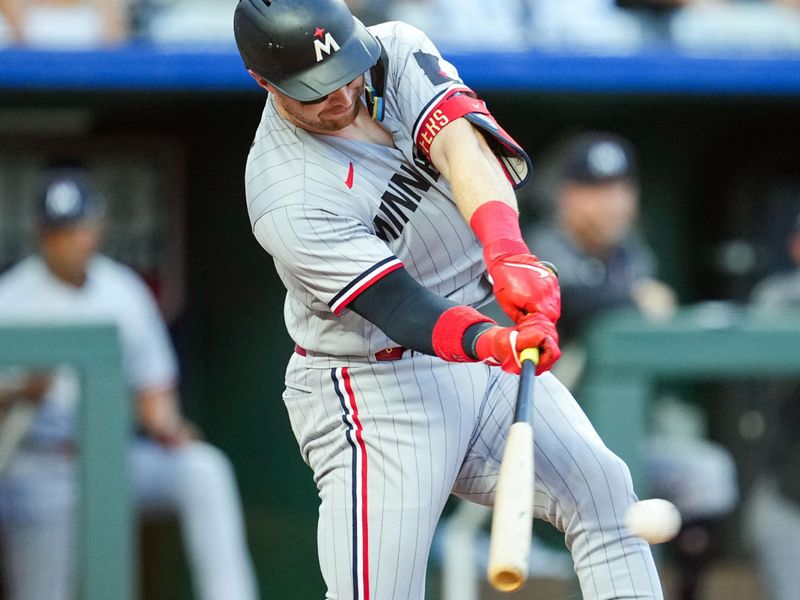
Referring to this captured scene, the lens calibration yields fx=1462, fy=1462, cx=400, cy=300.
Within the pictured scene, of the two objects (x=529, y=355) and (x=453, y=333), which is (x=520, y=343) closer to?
(x=529, y=355)

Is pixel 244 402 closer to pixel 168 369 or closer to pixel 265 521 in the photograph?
pixel 265 521

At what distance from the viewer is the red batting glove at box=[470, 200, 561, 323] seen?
251 centimetres

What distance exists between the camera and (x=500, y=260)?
2545mm

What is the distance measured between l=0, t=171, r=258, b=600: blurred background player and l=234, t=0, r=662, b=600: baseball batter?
194cm

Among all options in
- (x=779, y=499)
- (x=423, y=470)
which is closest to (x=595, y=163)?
(x=779, y=499)

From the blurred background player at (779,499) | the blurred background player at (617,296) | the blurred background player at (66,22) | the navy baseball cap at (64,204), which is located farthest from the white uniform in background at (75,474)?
the blurred background player at (779,499)

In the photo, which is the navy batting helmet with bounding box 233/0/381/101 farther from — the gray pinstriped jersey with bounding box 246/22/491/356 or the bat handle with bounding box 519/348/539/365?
the bat handle with bounding box 519/348/539/365

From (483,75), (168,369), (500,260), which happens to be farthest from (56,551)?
(500,260)

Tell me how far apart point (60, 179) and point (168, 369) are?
0.75 metres

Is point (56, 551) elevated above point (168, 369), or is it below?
below

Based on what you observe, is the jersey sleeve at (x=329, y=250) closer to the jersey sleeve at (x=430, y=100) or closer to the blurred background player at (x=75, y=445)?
the jersey sleeve at (x=430, y=100)

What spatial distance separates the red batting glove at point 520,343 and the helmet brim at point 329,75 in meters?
0.54

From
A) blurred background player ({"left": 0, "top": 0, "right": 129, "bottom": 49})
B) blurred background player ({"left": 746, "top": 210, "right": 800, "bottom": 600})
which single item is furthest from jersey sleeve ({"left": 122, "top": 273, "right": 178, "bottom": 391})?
blurred background player ({"left": 746, "top": 210, "right": 800, "bottom": 600})

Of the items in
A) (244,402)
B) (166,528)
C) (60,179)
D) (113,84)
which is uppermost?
(113,84)
